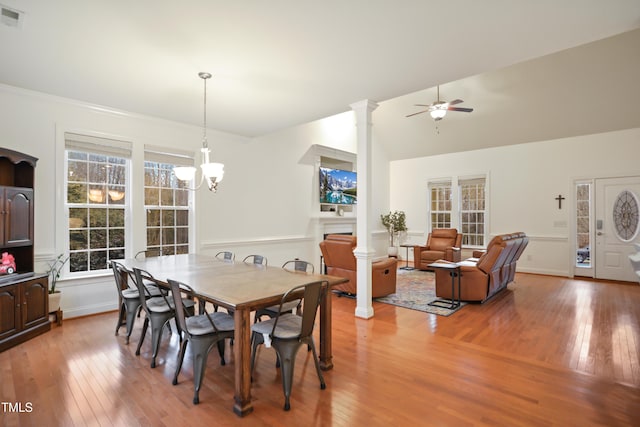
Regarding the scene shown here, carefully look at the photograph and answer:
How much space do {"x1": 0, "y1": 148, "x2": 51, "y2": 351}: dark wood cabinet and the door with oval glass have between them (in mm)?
9254

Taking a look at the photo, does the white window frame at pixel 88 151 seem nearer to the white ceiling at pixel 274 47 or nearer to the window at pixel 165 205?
the window at pixel 165 205

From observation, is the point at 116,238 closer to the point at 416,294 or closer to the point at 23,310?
the point at 23,310

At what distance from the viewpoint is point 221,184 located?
218 inches

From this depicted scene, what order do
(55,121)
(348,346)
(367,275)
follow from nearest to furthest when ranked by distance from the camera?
(348,346)
(55,121)
(367,275)

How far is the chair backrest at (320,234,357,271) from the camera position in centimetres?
509

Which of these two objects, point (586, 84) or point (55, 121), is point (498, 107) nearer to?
point (586, 84)

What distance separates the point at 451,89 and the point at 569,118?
2335 mm

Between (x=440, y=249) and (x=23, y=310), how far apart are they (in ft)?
23.5

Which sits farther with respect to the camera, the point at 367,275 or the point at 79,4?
the point at 367,275

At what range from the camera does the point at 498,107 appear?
672cm

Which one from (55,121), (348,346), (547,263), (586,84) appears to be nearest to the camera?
(348,346)

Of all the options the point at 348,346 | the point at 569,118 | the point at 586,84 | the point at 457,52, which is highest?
the point at 586,84

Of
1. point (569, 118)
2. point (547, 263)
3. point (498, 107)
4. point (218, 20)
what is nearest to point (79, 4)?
point (218, 20)

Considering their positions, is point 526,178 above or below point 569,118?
below
